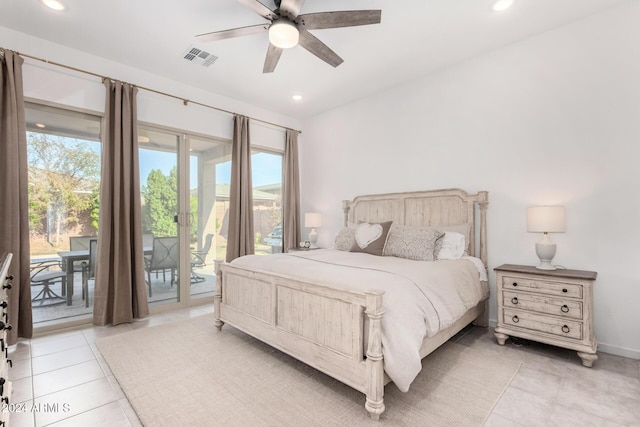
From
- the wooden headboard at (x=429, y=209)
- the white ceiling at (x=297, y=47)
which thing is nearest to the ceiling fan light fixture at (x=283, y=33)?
the white ceiling at (x=297, y=47)

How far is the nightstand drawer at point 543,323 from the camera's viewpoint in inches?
96.4

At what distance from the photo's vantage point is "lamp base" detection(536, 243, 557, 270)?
274 centimetres

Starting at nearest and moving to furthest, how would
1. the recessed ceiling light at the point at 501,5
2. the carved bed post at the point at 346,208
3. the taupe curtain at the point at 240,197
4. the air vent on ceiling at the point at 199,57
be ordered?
1. the recessed ceiling light at the point at 501,5
2. the air vent on ceiling at the point at 199,57
3. the taupe curtain at the point at 240,197
4. the carved bed post at the point at 346,208

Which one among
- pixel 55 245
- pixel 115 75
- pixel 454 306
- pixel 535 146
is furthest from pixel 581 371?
pixel 115 75

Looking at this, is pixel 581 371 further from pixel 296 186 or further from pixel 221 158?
pixel 221 158

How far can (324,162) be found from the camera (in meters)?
5.25

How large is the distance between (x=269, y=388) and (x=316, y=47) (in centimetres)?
275

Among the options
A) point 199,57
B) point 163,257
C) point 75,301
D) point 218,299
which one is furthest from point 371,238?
point 75,301

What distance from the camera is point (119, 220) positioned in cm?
340

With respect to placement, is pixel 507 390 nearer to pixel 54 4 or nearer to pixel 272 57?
pixel 272 57

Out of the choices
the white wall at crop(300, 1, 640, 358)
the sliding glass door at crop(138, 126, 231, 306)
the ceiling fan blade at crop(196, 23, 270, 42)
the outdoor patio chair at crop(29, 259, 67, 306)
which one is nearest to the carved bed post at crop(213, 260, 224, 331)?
the sliding glass door at crop(138, 126, 231, 306)

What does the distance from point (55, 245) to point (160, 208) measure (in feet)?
3.62

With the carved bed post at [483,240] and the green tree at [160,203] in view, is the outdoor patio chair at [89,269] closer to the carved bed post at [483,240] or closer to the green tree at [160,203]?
the green tree at [160,203]

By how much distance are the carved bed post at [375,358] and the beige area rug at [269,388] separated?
0.32 ft
